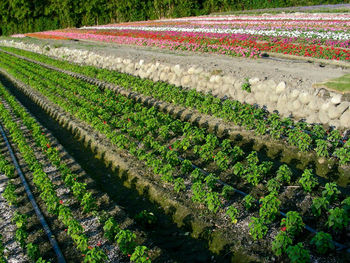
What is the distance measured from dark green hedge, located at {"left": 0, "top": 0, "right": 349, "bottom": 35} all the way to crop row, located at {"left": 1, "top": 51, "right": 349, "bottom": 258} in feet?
183

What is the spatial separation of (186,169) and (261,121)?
3607 millimetres

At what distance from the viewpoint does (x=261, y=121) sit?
35.2 feet

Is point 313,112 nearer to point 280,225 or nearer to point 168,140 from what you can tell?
point 168,140

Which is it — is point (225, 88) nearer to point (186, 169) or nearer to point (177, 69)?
point (177, 69)

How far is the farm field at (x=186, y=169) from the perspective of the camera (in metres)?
6.28

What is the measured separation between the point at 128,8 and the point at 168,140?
2565 inches

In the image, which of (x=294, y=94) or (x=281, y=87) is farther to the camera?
(x=281, y=87)

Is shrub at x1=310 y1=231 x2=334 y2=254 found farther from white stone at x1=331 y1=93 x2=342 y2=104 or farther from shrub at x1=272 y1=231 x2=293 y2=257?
white stone at x1=331 y1=93 x2=342 y2=104

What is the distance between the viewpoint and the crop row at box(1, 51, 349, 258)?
21.6ft

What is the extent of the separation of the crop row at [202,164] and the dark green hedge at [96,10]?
55.8 m

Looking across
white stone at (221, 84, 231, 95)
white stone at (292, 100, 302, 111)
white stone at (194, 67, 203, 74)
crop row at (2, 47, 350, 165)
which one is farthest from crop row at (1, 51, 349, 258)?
white stone at (194, 67, 203, 74)

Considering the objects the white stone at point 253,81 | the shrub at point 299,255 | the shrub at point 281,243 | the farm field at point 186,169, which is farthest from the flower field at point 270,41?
the shrub at point 299,255

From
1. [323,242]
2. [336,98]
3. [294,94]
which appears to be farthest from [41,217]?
[336,98]

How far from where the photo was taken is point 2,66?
30031 millimetres
